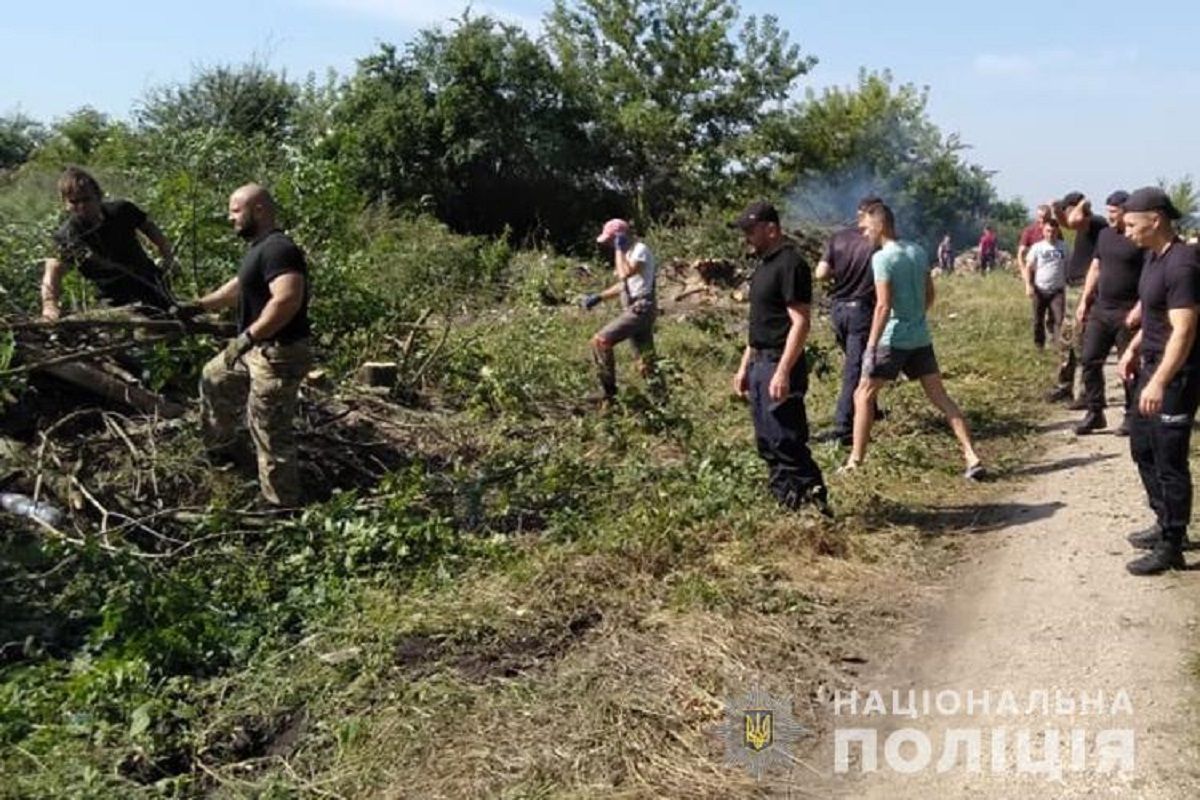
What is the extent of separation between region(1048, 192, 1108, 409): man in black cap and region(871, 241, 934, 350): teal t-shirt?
7.75 feet

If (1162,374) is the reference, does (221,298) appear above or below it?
above

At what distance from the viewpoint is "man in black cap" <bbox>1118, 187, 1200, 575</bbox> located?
524cm

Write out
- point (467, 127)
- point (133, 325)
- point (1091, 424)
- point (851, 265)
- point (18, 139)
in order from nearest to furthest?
point (133, 325)
point (851, 265)
point (1091, 424)
point (467, 127)
point (18, 139)

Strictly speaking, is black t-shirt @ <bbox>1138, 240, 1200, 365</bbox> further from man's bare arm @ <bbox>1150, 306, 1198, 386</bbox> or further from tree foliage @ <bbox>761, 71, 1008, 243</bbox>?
tree foliage @ <bbox>761, 71, 1008, 243</bbox>

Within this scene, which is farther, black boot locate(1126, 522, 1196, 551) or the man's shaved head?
the man's shaved head

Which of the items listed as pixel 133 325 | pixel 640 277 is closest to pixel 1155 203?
pixel 640 277

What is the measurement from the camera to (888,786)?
12.4ft

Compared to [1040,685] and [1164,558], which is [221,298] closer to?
[1040,685]

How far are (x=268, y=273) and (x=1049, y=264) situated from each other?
7.60 meters

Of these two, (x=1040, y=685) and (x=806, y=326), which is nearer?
(x=1040, y=685)

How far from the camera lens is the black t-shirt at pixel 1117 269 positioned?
789cm

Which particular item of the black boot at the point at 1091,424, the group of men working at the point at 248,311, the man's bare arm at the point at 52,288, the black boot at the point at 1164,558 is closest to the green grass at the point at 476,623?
the group of men working at the point at 248,311

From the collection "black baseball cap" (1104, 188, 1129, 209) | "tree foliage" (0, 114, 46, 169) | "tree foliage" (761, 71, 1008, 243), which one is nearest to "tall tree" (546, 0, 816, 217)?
"tree foliage" (761, 71, 1008, 243)

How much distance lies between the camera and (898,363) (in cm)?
722
